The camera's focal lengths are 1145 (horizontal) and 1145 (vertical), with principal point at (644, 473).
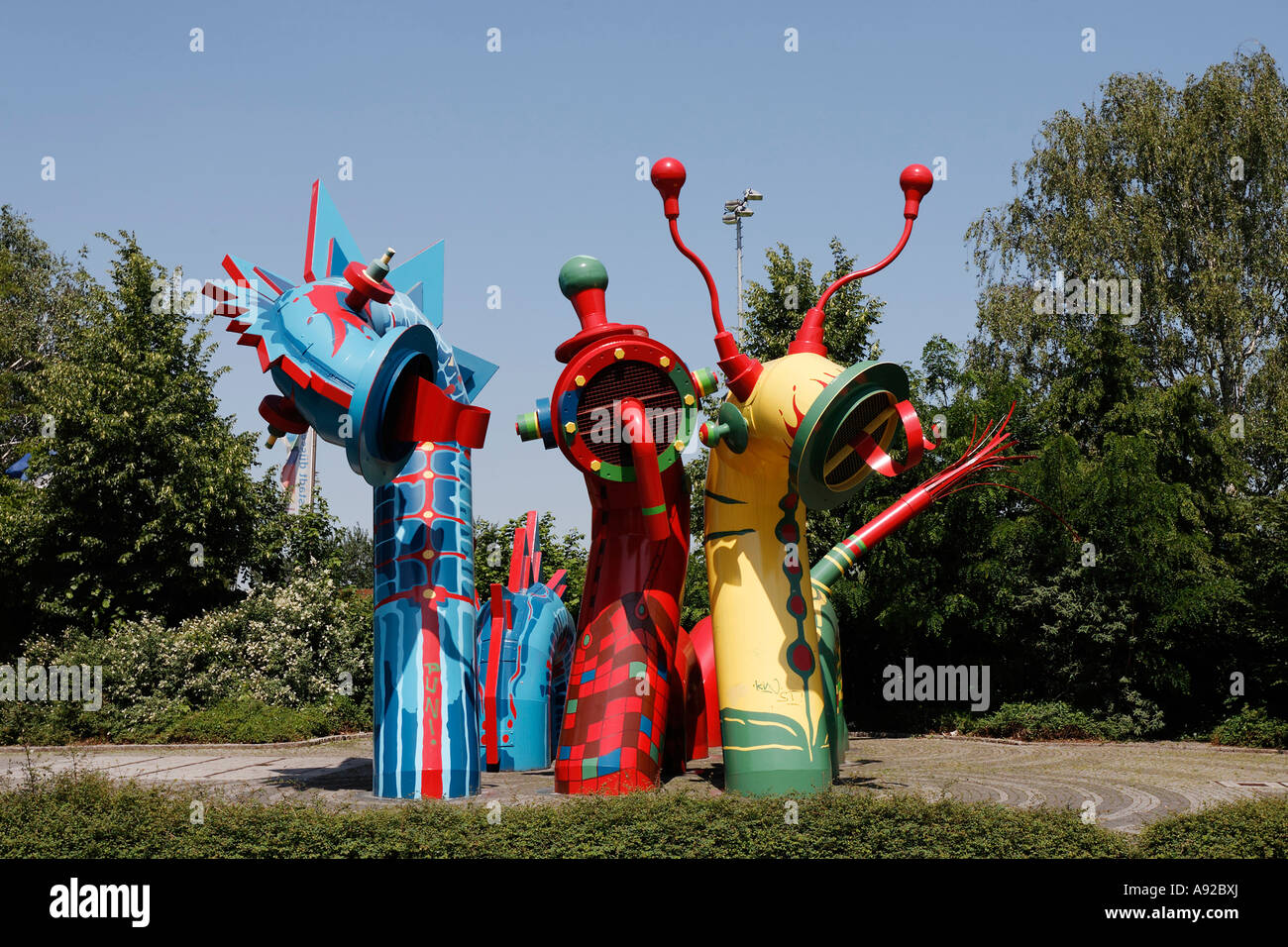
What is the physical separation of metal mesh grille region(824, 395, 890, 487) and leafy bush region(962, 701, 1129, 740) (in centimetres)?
1057

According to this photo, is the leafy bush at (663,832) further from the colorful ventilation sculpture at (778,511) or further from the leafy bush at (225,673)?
the leafy bush at (225,673)

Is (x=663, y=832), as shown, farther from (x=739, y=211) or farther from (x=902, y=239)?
(x=739, y=211)

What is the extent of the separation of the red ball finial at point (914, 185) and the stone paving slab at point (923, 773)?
5.06 m

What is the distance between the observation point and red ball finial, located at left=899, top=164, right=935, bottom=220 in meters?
10.2

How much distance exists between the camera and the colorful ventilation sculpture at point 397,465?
363 inches

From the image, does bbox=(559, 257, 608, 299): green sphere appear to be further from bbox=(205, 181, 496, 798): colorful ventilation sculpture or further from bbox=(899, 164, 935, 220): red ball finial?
bbox=(899, 164, 935, 220): red ball finial

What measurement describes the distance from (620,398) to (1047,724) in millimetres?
11696

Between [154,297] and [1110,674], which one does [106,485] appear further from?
[1110,674]

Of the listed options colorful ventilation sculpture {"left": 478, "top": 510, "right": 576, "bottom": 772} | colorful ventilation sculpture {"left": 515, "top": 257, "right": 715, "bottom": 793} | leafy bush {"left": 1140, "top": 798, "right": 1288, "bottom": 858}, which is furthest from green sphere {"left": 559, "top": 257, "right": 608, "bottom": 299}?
leafy bush {"left": 1140, "top": 798, "right": 1288, "bottom": 858}

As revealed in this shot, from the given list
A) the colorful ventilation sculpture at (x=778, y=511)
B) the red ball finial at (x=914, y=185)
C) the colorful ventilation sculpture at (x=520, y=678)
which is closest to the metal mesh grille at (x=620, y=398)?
the colorful ventilation sculpture at (x=778, y=511)

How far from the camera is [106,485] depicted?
66.8ft

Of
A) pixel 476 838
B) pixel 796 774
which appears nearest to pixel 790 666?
pixel 796 774

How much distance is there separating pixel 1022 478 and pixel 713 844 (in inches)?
524

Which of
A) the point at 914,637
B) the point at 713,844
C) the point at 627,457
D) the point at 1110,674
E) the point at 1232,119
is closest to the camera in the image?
the point at 713,844
